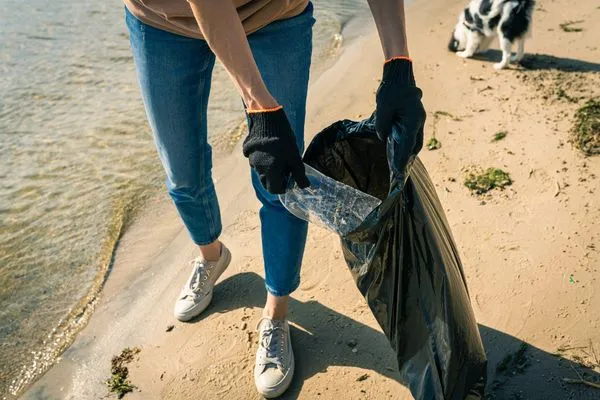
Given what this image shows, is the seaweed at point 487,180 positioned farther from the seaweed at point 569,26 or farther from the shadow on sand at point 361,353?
the seaweed at point 569,26

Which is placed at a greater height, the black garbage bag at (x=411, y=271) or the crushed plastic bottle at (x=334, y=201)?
the crushed plastic bottle at (x=334, y=201)

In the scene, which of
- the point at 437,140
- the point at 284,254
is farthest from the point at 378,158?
the point at 437,140

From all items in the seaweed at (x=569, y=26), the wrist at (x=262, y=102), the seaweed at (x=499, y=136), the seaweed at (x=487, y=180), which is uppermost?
the wrist at (x=262, y=102)

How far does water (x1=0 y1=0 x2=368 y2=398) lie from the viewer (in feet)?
8.83

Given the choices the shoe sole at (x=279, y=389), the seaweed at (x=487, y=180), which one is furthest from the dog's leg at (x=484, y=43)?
the shoe sole at (x=279, y=389)

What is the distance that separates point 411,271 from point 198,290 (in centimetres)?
116

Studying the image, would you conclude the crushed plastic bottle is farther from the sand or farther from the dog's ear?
the dog's ear

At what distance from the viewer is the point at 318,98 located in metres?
4.14

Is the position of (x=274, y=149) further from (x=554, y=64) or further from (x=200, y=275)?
(x=554, y=64)

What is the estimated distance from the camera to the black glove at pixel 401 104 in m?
1.63

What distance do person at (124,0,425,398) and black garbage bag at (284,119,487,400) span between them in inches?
5.5

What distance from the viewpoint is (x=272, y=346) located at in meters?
2.26

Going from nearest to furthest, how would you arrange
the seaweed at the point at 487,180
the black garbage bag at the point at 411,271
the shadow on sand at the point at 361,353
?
the black garbage bag at the point at 411,271 < the shadow on sand at the point at 361,353 < the seaweed at the point at 487,180

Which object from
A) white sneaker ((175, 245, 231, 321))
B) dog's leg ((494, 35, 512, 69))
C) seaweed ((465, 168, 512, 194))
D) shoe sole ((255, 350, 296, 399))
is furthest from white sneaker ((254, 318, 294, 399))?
dog's leg ((494, 35, 512, 69))
